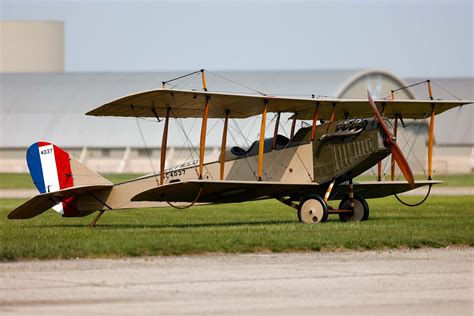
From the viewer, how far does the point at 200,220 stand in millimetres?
25578

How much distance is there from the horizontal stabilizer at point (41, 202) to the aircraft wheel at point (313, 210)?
462cm

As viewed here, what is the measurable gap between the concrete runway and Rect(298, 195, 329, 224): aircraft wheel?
213 inches

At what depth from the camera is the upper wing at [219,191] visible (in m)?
21.0

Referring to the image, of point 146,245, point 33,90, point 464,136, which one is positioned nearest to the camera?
point 146,245

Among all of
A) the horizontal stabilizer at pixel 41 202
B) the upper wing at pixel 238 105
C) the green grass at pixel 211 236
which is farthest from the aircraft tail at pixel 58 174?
the upper wing at pixel 238 105

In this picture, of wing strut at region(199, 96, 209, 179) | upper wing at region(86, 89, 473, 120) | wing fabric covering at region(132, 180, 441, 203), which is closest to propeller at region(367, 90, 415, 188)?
upper wing at region(86, 89, 473, 120)

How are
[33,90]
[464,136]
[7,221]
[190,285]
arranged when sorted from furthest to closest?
[33,90] < [464,136] < [7,221] < [190,285]

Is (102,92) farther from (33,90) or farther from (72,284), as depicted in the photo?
(72,284)

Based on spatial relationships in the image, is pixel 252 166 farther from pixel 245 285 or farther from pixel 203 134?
pixel 245 285

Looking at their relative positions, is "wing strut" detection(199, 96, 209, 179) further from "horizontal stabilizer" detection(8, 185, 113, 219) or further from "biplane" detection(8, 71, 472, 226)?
"horizontal stabilizer" detection(8, 185, 113, 219)

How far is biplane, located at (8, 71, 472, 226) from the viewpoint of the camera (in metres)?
21.9

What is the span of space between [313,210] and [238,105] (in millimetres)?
2733

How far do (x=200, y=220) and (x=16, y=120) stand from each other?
175ft

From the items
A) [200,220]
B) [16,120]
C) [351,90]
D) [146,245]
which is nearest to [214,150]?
[351,90]
